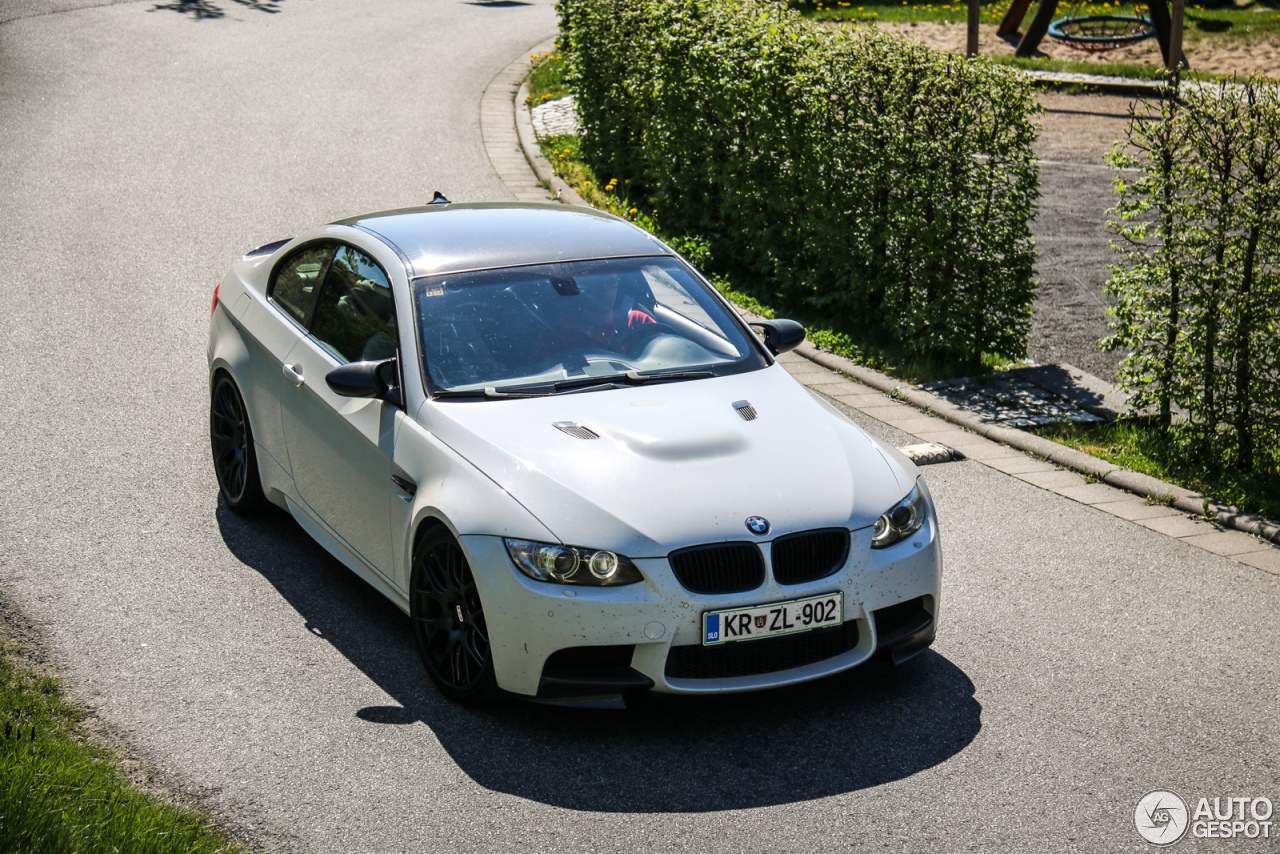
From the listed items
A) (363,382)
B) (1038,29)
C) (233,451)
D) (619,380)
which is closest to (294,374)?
(363,382)

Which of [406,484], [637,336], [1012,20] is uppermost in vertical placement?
[1012,20]

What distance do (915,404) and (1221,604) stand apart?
3139mm

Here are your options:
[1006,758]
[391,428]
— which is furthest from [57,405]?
[1006,758]

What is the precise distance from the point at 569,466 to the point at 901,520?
128cm

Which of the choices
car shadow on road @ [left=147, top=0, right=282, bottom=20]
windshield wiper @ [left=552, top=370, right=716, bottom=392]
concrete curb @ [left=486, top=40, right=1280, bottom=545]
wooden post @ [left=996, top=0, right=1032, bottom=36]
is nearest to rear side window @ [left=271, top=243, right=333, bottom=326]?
windshield wiper @ [left=552, top=370, right=716, bottom=392]

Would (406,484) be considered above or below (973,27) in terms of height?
below

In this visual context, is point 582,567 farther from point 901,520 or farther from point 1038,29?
point 1038,29

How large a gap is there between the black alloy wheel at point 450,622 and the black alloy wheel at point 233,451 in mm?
1898

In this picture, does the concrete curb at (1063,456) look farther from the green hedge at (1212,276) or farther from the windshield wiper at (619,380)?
the windshield wiper at (619,380)

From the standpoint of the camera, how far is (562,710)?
498 centimetres

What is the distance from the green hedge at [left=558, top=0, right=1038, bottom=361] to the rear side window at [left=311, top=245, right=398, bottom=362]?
15.6 feet

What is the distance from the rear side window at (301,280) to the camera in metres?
6.32

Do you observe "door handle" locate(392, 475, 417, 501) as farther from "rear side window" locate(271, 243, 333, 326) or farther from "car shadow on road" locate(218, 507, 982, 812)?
"rear side window" locate(271, 243, 333, 326)

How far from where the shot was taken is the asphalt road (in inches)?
169
